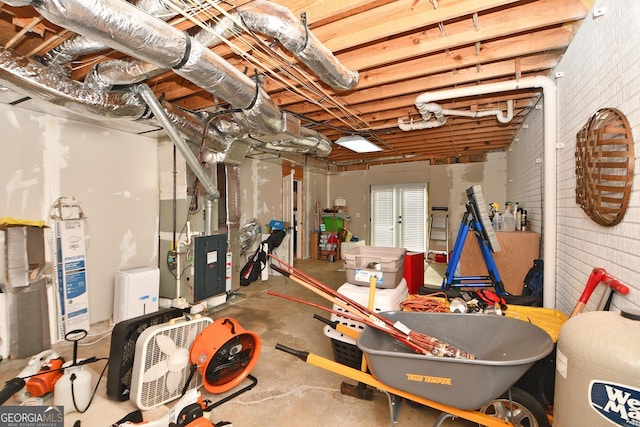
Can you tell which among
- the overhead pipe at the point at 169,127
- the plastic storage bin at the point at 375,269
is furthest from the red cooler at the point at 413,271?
the overhead pipe at the point at 169,127

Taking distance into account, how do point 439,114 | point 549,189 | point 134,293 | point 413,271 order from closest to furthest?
point 549,189, point 413,271, point 134,293, point 439,114

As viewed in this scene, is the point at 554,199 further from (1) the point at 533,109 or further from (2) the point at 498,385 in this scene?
(2) the point at 498,385

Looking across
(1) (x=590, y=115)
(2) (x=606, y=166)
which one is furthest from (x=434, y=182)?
(2) (x=606, y=166)

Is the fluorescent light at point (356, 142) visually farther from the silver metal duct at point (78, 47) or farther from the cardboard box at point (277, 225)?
the silver metal duct at point (78, 47)

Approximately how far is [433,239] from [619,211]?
5.79 metres

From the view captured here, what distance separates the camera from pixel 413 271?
3.14 meters

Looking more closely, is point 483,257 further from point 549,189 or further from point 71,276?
point 71,276

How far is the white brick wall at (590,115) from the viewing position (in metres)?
1.33

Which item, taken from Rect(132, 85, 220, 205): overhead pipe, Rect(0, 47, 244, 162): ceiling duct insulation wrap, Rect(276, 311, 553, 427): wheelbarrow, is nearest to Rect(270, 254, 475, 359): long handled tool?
Rect(276, 311, 553, 427): wheelbarrow

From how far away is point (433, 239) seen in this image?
275 inches

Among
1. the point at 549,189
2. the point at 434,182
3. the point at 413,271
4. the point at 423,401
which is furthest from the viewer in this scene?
the point at 434,182

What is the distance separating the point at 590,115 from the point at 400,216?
556 cm

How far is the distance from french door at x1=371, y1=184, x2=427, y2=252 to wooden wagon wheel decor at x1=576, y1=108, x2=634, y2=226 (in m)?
5.42

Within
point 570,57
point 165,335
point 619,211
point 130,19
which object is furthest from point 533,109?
point 165,335
